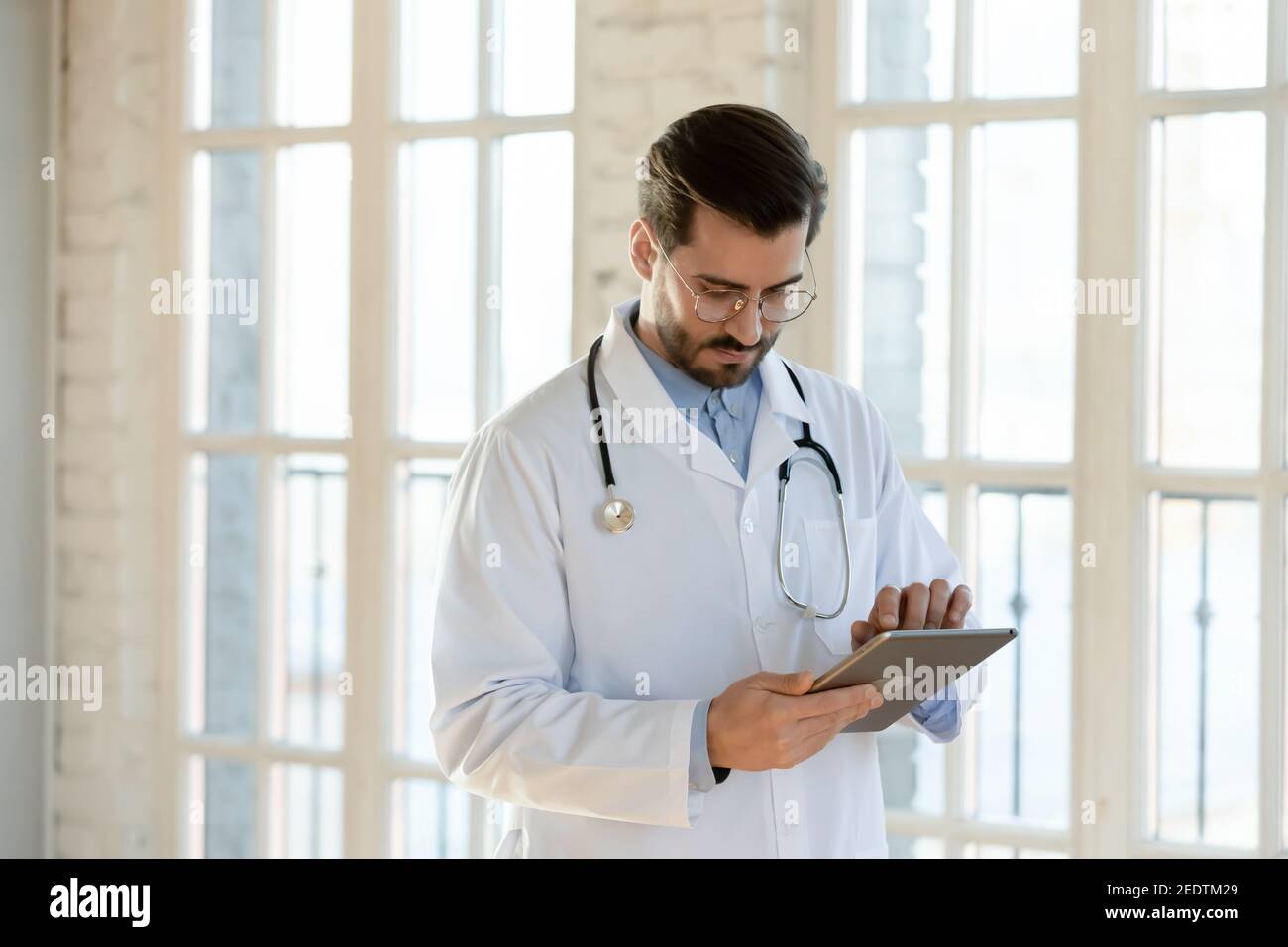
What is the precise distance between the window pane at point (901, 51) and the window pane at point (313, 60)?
4.18 ft

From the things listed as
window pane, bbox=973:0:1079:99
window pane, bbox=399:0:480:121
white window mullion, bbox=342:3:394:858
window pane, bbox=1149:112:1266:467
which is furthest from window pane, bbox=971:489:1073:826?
window pane, bbox=399:0:480:121

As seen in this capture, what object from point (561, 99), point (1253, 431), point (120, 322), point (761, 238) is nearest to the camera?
point (761, 238)

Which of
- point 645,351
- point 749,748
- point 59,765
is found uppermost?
point 645,351

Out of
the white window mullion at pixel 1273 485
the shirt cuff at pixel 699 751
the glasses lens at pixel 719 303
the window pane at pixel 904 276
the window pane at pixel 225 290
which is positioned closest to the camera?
the shirt cuff at pixel 699 751

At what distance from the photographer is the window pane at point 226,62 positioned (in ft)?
11.0

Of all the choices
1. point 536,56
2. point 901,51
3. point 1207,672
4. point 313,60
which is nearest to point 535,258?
point 536,56

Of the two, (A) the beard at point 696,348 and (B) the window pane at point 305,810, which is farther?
(B) the window pane at point 305,810

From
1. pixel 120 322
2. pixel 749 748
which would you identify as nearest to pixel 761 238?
pixel 749 748

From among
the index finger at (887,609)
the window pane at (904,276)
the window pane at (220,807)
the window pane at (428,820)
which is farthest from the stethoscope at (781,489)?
the window pane at (220,807)

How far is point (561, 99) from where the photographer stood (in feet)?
9.96

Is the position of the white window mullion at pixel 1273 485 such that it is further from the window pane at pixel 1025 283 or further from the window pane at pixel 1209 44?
the window pane at pixel 1025 283

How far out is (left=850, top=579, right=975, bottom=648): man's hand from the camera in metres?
1.73

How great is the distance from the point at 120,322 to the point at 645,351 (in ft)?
6.42

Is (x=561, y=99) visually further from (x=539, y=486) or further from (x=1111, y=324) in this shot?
(x=539, y=486)
